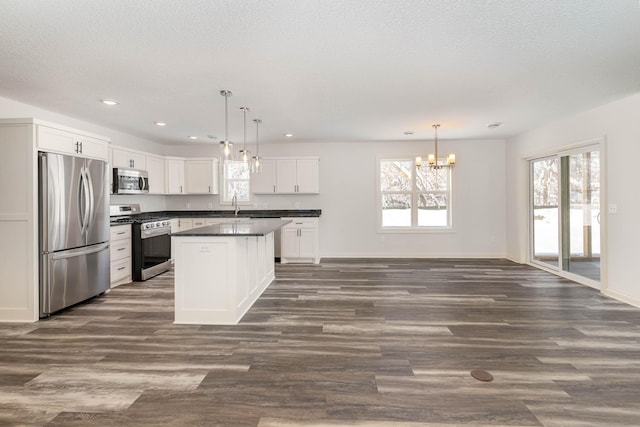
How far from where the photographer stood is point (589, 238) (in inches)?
191

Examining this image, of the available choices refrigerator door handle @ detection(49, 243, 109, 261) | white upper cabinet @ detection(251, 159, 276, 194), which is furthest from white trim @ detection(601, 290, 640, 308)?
refrigerator door handle @ detection(49, 243, 109, 261)

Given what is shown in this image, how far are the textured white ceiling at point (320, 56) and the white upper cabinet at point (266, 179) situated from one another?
89.5 inches

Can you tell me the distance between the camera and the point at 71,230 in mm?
3797

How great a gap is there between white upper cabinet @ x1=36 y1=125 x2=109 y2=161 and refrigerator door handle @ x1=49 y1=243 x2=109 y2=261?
1.13 meters

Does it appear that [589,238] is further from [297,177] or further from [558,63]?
[297,177]

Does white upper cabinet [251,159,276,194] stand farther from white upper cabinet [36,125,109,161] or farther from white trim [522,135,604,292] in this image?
white trim [522,135,604,292]

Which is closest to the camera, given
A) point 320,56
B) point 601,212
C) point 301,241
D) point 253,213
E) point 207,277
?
point 320,56

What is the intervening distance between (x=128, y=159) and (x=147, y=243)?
1.53 metres

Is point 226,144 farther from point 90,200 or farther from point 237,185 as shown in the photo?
point 237,185

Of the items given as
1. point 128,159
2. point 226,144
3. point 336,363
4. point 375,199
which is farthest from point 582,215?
point 128,159

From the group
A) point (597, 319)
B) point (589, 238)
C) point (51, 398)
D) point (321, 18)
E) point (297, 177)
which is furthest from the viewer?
point (297, 177)

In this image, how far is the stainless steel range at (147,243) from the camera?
523cm

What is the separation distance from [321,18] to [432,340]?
274 centimetres

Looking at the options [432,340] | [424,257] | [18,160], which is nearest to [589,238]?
[424,257]
